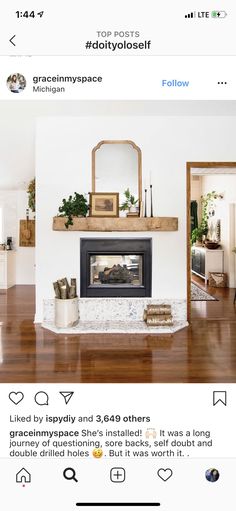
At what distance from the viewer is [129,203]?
4508 millimetres

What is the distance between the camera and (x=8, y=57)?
4.08 ft

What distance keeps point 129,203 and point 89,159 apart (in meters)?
0.71

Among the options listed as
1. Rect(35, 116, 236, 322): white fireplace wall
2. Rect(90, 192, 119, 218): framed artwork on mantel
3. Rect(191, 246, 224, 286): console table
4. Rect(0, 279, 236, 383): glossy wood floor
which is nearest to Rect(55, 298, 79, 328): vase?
Rect(0, 279, 236, 383): glossy wood floor

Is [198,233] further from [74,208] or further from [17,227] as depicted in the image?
[74,208]

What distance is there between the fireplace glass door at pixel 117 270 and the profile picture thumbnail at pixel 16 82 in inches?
131

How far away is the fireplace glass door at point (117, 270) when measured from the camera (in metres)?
4.60
